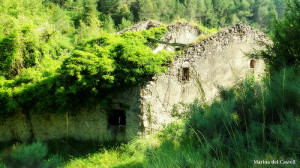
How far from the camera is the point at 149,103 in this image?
7.06 m

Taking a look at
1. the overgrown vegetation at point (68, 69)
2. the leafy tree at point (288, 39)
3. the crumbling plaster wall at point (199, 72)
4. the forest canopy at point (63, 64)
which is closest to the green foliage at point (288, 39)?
the leafy tree at point (288, 39)

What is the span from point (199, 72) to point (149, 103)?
2.71 meters

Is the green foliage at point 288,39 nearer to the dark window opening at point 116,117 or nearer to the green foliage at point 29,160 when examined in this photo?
the dark window opening at point 116,117

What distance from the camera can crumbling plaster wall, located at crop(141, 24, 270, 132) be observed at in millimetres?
7211

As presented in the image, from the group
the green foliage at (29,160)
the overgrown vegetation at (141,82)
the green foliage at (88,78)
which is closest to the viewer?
the overgrown vegetation at (141,82)

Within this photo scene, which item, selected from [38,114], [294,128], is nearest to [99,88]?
[38,114]

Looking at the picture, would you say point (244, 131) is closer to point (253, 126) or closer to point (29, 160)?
point (253, 126)

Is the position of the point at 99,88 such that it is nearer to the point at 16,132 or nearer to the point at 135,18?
the point at 16,132

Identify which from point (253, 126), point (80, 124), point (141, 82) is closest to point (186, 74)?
point (141, 82)

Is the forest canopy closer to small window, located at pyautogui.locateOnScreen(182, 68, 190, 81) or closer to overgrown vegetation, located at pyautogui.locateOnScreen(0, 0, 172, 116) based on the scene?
overgrown vegetation, located at pyautogui.locateOnScreen(0, 0, 172, 116)

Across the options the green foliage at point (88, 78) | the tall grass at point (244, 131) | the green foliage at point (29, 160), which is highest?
the green foliage at point (88, 78)

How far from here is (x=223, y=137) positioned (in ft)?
10.4

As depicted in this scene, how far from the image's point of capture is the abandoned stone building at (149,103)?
713 centimetres

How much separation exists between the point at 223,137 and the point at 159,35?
9.01 m
